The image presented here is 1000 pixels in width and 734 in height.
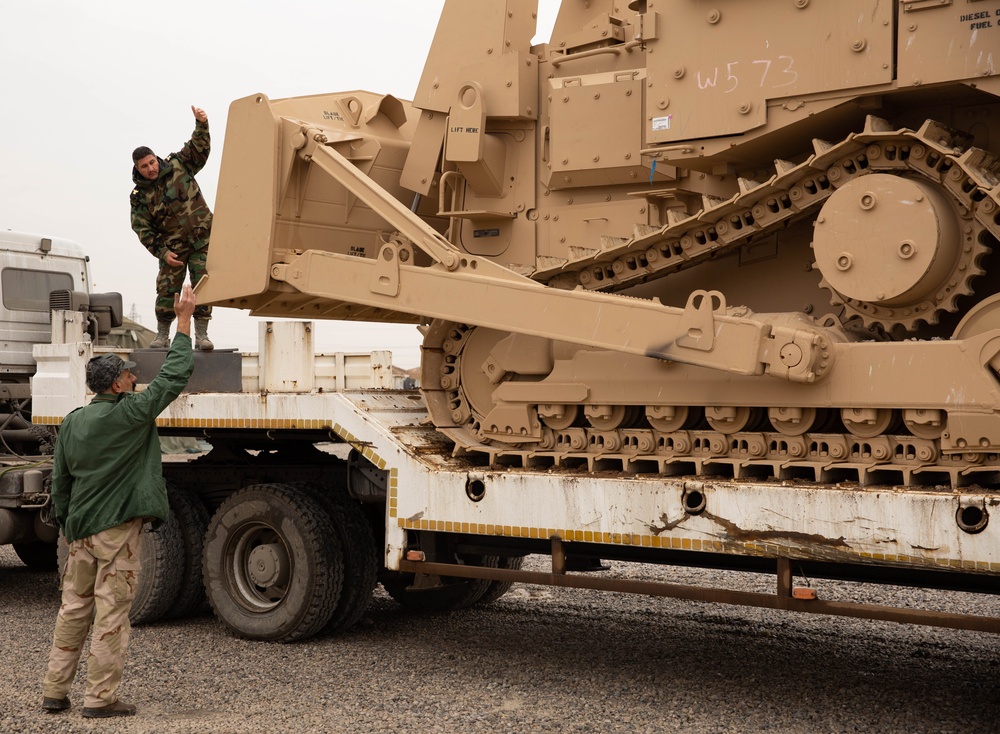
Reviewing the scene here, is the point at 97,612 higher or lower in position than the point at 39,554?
higher

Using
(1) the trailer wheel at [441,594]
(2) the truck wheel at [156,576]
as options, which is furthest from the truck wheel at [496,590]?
(2) the truck wheel at [156,576]

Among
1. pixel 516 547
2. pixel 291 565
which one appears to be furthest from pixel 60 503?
pixel 516 547

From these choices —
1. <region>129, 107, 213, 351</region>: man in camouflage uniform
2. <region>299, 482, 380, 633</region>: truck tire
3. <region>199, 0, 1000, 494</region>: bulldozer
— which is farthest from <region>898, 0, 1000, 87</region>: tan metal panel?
<region>129, 107, 213, 351</region>: man in camouflage uniform

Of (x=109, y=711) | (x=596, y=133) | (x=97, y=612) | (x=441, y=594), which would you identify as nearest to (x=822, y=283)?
(x=596, y=133)

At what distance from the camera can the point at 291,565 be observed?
8.21 meters

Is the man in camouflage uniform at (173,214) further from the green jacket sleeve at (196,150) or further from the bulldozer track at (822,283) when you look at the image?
the bulldozer track at (822,283)

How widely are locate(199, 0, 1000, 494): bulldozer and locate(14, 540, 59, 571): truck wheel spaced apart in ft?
→ 14.6

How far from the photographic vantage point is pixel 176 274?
9664 mm

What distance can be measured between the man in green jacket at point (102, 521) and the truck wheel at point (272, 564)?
64.7 inches

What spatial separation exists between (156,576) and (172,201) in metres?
2.87

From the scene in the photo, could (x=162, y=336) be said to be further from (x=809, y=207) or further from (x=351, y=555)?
(x=809, y=207)

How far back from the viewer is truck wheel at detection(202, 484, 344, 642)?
8047 mm

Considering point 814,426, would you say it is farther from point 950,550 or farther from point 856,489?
point 950,550

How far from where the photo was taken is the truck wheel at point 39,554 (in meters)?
11.4
